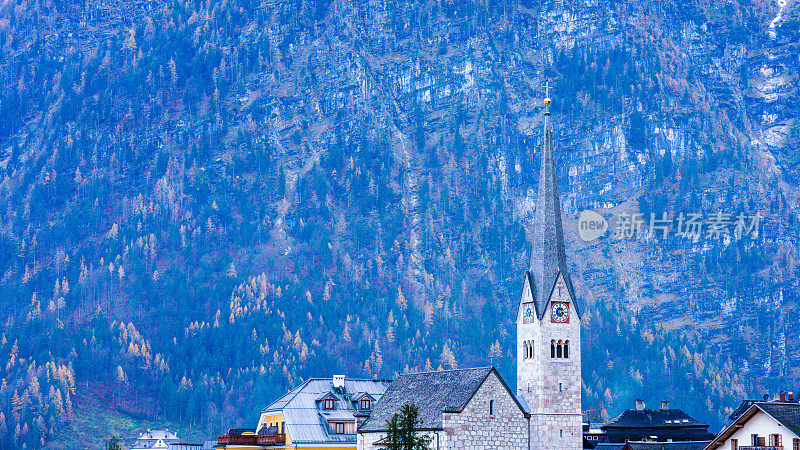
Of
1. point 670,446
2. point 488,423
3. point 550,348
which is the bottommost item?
point 488,423

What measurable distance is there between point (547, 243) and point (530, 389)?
13.8 meters

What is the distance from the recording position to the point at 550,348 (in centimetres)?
11081

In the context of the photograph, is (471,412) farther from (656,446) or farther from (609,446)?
(609,446)

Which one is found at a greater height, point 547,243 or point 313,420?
point 547,243

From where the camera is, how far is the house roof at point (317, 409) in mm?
124812

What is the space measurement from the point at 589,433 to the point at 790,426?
239 ft

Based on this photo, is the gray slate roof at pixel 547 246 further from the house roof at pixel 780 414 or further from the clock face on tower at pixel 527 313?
the house roof at pixel 780 414

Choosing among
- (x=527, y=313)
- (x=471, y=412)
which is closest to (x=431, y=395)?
(x=471, y=412)

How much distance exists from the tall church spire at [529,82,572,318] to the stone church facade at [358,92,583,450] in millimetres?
92

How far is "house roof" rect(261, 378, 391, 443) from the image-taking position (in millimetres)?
124812

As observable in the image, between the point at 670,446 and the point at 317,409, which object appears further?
the point at 317,409

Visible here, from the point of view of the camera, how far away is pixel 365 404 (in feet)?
426

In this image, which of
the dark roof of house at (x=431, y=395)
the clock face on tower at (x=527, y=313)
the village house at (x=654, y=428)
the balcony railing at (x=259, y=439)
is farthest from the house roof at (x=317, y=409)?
the village house at (x=654, y=428)

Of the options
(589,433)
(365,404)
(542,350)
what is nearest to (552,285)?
(542,350)
